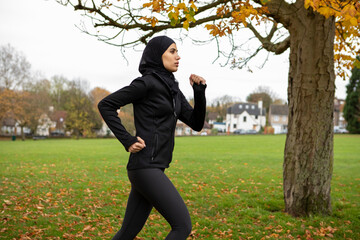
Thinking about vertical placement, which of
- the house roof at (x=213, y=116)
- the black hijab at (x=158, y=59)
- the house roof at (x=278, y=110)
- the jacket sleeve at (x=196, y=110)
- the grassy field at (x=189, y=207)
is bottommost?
the grassy field at (x=189, y=207)

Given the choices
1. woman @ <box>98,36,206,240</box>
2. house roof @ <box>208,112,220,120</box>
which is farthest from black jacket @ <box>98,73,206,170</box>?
house roof @ <box>208,112,220,120</box>

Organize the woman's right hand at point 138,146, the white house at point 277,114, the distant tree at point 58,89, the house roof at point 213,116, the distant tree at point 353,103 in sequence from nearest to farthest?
1. the woman's right hand at point 138,146
2. the distant tree at point 353,103
3. the distant tree at point 58,89
4. the white house at point 277,114
5. the house roof at point 213,116

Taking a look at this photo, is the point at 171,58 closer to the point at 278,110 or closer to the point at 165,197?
the point at 165,197

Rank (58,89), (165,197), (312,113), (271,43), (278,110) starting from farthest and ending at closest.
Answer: (278,110), (58,89), (271,43), (312,113), (165,197)

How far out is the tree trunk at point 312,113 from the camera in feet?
20.0

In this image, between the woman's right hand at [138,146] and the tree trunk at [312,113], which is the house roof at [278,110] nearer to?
the tree trunk at [312,113]

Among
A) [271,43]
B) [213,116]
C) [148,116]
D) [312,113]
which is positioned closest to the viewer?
[148,116]

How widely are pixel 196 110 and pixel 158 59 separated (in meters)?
0.62

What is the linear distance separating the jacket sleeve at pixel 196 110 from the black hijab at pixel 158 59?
0.26m

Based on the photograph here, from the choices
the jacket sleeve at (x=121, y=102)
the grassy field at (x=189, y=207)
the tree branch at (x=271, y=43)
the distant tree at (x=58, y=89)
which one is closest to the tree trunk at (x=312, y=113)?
the grassy field at (x=189, y=207)

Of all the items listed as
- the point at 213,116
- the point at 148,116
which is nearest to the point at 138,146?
the point at 148,116

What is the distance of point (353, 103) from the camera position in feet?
197

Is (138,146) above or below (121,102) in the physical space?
below

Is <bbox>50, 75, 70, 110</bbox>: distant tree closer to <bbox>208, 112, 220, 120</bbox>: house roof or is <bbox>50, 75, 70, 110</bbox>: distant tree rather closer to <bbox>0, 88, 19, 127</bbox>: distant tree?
<bbox>0, 88, 19, 127</bbox>: distant tree
